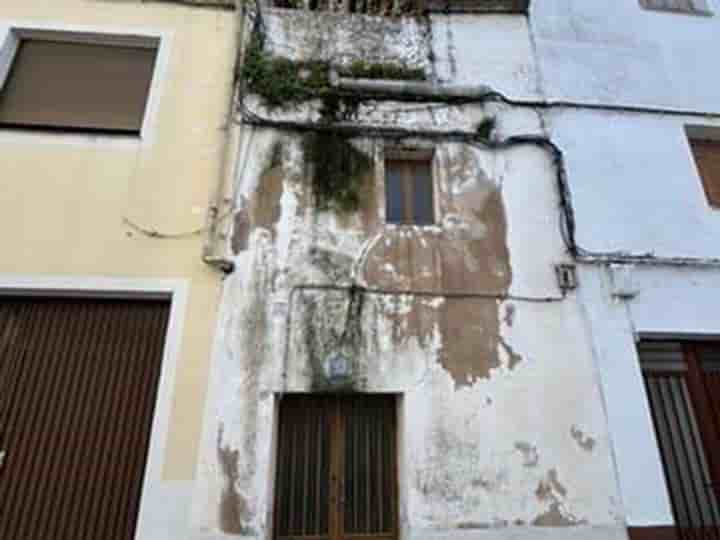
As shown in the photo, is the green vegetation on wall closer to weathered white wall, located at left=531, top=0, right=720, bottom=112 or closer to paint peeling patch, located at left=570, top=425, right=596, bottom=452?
weathered white wall, located at left=531, top=0, right=720, bottom=112

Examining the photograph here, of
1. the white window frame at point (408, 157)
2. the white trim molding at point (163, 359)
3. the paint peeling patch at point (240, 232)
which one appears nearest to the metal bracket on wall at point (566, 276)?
the white window frame at point (408, 157)

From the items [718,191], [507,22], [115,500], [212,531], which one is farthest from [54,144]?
[718,191]

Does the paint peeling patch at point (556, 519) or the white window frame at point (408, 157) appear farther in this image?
the white window frame at point (408, 157)

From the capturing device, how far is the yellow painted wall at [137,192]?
4.28 meters

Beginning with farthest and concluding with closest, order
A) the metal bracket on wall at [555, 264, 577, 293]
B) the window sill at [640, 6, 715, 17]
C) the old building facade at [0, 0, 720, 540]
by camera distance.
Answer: the window sill at [640, 6, 715, 17] < the metal bracket on wall at [555, 264, 577, 293] < the old building facade at [0, 0, 720, 540]

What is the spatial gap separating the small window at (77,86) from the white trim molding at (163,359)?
1786 millimetres

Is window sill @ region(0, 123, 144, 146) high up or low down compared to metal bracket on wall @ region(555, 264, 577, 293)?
up

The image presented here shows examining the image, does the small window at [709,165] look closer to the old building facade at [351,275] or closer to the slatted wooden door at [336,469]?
the old building facade at [351,275]

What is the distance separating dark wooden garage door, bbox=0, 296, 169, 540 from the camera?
3797 mm

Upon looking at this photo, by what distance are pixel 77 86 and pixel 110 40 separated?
0.71 meters

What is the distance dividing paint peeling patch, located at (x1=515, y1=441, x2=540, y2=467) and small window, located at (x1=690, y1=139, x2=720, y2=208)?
12.3ft

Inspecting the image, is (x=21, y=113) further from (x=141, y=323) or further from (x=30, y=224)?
(x=141, y=323)

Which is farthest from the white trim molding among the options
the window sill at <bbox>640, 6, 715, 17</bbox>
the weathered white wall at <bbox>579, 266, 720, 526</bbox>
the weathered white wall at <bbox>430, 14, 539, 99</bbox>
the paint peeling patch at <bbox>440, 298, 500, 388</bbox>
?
the window sill at <bbox>640, 6, 715, 17</bbox>

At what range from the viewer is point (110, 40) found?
5344 millimetres
